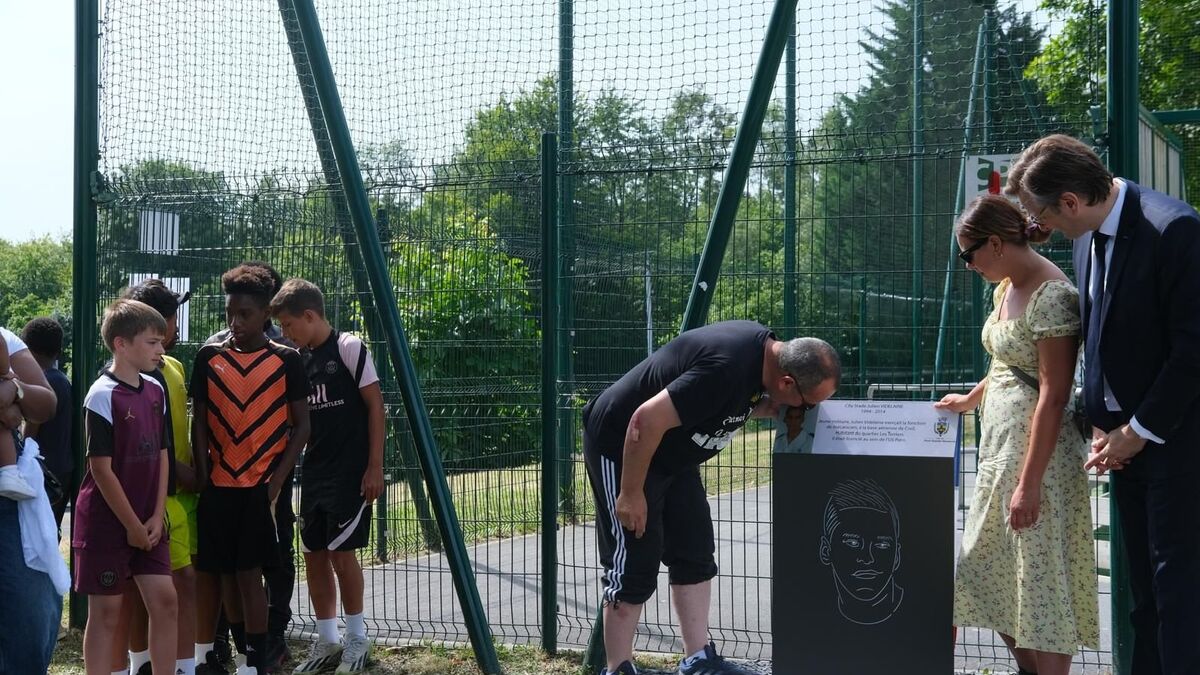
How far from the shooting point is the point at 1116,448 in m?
3.74

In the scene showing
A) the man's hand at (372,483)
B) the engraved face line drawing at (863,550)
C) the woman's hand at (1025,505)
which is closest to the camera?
the woman's hand at (1025,505)

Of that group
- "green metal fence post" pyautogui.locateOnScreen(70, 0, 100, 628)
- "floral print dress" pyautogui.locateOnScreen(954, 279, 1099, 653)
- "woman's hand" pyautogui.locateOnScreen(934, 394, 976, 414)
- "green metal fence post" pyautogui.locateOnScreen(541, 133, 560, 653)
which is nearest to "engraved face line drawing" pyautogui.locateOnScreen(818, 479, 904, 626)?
"floral print dress" pyautogui.locateOnScreen(954, 279, 1099, 653)

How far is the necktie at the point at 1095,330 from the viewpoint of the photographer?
12.6 feet

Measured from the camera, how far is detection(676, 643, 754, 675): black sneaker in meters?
4.57

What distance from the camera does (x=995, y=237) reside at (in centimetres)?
413

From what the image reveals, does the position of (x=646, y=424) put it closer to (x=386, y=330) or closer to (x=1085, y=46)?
(x=386, y=330)

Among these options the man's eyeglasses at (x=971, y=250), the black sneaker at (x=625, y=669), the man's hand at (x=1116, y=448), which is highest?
the man's eyeglasses at (x=971, y=250)

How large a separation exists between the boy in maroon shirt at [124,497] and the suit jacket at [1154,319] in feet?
12.2

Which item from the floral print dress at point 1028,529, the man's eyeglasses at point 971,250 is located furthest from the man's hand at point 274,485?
the man's eyeglasses at point 971,250

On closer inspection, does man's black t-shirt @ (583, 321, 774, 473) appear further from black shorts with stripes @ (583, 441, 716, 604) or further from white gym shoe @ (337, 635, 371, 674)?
white gym shoe @ (337, 635, 371, 674)

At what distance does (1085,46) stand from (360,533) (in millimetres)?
4300

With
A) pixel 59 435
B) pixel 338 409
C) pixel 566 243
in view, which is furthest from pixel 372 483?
pixel 59 435

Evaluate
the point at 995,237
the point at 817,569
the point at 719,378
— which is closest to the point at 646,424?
the point at 719,378

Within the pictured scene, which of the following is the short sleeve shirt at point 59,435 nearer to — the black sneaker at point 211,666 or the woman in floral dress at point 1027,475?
the black sneaker at point 211,666
